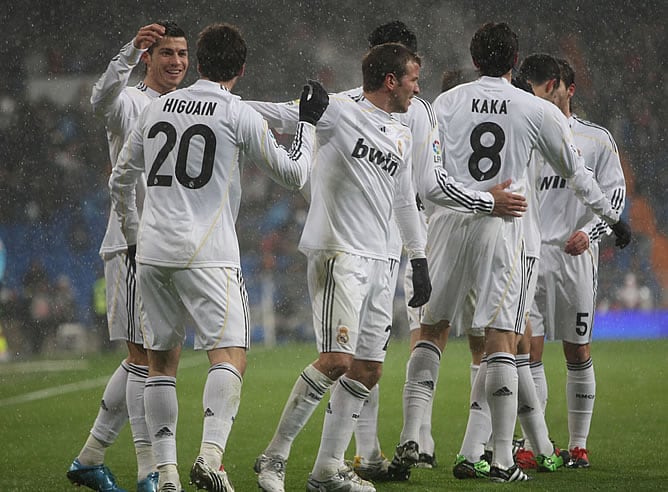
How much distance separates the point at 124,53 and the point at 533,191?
194 centimetres

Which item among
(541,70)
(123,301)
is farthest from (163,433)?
(541,70)

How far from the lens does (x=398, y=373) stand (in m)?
11.4

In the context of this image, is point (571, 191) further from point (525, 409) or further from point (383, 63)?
point (383, 63)

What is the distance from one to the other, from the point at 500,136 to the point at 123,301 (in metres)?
1.76

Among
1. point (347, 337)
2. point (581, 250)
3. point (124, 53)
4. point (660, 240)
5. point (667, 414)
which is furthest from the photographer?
point (660, 240)

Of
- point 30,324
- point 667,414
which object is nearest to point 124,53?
point 667,414

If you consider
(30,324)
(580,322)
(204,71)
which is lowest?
(30,324)

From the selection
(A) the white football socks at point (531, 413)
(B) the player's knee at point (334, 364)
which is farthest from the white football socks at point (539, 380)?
(B) the player's knee at point (334, 364)

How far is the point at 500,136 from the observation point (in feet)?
15.6

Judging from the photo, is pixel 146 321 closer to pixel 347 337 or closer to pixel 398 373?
pixel 347 337

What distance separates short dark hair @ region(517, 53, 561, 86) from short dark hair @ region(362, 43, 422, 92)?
127cm

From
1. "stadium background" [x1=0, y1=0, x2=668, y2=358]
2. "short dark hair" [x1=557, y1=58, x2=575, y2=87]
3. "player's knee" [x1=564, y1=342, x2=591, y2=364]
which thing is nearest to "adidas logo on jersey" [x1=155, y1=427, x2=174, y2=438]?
"player's knee" [x1=564, y1=342, x2=591, y2=364]

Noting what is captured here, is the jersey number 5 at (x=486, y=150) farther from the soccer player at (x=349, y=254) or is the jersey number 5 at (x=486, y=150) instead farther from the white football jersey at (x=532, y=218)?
the soccer player at (x=349, y=254)

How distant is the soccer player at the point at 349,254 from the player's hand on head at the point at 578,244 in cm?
125
